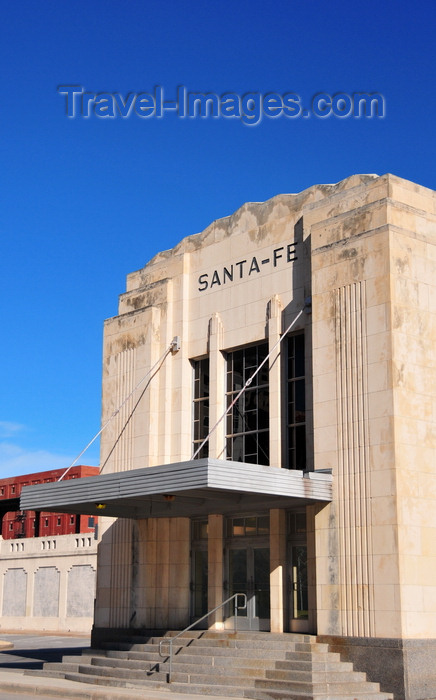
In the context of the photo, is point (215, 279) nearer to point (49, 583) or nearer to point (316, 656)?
point (316, 656)

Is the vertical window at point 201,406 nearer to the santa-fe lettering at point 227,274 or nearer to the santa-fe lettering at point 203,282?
the santa-fe lettering at point 203,282

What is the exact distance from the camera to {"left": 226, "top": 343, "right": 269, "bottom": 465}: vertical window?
25.4 meters

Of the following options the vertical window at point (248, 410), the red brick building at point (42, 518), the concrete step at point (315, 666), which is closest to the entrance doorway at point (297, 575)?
the vertical window at point (248, 410)

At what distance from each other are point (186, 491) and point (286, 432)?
13.7 feet

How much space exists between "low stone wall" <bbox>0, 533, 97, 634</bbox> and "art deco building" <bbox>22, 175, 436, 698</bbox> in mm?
26127

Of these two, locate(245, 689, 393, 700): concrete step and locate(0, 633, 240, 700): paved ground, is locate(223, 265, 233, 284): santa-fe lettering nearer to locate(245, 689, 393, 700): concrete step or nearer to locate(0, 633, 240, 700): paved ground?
locate(0, 633, 240, 700): paved ground

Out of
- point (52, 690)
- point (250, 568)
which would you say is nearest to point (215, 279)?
point (250, 568)

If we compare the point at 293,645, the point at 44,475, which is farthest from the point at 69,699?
the point at 44,475

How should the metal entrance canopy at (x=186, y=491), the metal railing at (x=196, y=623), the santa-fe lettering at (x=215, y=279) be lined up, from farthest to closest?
the santa-fe lettering at (x=215, y=279) → the metal railing at (x=196, y=623) → the metal entrance canopy at (x=186, y=491)

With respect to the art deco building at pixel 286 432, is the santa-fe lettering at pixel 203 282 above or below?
above

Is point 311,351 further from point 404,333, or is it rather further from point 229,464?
point 229,464

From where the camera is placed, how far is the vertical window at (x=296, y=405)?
24.2 meters

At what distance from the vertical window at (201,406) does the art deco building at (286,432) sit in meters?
0.07

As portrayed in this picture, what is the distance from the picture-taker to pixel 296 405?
24547mm
